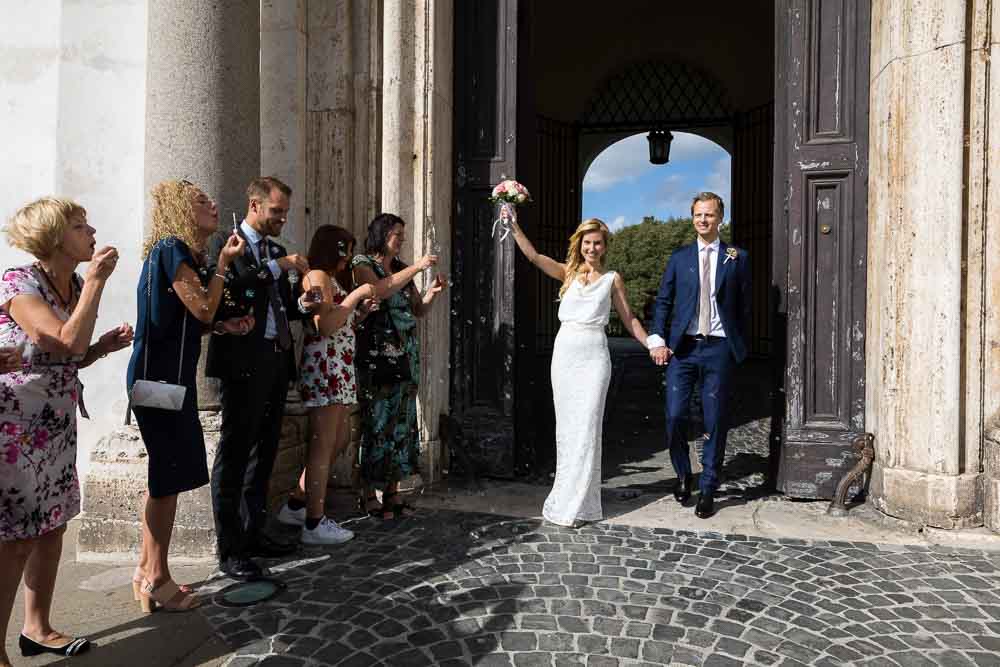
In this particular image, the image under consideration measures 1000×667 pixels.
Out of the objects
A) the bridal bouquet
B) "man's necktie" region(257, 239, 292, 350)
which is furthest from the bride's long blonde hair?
"man's necktie" region(257, 239, 292, 350)

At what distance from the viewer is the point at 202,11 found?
362 centimetres

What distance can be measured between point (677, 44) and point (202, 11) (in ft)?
37.9

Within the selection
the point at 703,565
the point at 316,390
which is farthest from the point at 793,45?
the point at 316,390

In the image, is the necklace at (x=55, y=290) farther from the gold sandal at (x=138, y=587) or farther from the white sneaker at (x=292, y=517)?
the white sneaker at (x=292, y=517)

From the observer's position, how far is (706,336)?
14.7 feet

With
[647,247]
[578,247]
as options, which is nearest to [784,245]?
[578,247]

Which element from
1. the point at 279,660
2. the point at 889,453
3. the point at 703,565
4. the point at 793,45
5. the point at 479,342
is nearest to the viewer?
the point at 279,660

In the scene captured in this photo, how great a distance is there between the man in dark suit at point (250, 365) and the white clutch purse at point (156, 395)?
1.31ft

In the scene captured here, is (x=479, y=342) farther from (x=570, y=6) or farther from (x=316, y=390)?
(x=570, y=6)

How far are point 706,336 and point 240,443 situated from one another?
114 inches

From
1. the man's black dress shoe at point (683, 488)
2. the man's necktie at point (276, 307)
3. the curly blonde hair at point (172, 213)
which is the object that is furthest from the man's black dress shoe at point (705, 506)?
the curly blonde hair at point (172, 213)

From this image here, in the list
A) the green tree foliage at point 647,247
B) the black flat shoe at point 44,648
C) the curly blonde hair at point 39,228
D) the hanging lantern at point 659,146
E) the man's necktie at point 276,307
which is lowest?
the black flat shoe at point 44,648

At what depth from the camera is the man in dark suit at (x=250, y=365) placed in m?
3.17

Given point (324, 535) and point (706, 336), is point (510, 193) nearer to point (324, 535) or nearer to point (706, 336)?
point (706, 336)
